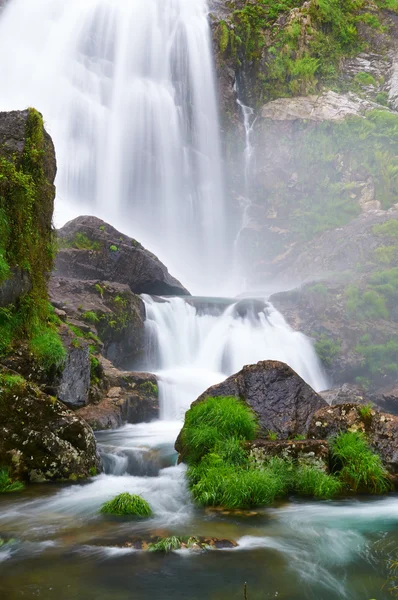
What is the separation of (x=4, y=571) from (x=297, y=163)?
33867 millimetres

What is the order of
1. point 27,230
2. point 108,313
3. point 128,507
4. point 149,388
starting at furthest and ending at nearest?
point 108,313 < point 149,388 < point 27,230 < point 128,507

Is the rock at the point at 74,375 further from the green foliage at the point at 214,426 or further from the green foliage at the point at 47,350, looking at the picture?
the green foliage at the point at 214,426

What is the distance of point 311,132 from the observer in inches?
1359

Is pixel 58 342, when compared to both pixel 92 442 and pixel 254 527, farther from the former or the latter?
pixel 254 527

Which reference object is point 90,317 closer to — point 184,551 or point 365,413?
point 365,413

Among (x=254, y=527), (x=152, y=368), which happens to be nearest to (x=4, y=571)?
(x=254, y=527)

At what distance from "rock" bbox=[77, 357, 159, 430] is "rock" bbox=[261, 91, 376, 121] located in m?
27.7

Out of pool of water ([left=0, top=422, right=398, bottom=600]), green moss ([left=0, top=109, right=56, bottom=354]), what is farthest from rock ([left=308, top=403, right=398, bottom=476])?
green moss ([left=0, top=109, right=56, bottom=354])

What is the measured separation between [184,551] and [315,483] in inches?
109

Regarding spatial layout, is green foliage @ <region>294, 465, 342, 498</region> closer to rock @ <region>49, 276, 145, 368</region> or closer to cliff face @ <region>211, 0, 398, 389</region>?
rock @ <region>49, 276, 145, 368</region>

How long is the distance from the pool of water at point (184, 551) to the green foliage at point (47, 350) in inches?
109

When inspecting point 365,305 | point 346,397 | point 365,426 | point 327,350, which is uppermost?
point 365,305

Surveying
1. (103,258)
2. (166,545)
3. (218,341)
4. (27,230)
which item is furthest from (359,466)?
(103,258)

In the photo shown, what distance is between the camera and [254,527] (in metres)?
5.65
